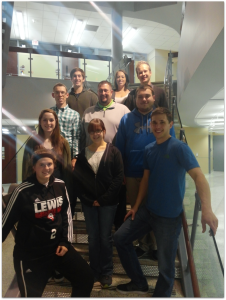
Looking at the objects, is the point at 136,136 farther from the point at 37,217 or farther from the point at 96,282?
the point at 96,282

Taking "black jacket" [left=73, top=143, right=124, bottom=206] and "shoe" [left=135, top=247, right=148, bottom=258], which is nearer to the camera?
"black jacket" [left=73, top=143, right=124, bottom=206]

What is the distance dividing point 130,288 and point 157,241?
42 cm

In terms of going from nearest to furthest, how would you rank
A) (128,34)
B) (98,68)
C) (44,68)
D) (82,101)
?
(82,101) < (44,68) < (98,68) < (128,34)

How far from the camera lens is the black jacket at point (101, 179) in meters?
1.58

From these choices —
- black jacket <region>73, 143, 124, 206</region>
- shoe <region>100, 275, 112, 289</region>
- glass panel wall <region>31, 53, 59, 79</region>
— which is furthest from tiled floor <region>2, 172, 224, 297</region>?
glass panel wall <region>31, 53, 59, 79</region>

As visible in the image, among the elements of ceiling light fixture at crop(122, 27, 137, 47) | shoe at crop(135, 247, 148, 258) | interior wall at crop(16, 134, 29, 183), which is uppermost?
ceiling light fixture at crop(122, 27, 137, 47)

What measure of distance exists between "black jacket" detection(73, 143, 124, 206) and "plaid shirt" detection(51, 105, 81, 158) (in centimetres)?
27

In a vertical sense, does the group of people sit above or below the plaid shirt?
below

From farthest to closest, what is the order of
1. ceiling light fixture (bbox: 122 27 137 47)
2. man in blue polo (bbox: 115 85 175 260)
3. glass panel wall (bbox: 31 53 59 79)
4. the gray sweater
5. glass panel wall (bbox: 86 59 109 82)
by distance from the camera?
ceiling light fixture (bbox: 122 27 137 47)
glass panel wall (bbox: 86 59 109 82)
glass panel wall (bbox: 31 53 59 79)
the gray sweater
man in blue polo (bbox: 115 85 175 260)

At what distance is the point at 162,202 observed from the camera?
136 centimetres

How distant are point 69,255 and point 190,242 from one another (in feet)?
2.76

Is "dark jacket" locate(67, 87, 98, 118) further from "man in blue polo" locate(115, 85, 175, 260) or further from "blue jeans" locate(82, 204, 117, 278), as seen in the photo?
"blue jeans" locate(82, 204, 117, 278)

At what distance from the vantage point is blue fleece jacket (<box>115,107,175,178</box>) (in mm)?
1604

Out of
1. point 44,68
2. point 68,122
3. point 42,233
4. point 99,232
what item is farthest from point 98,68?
point 42,233
